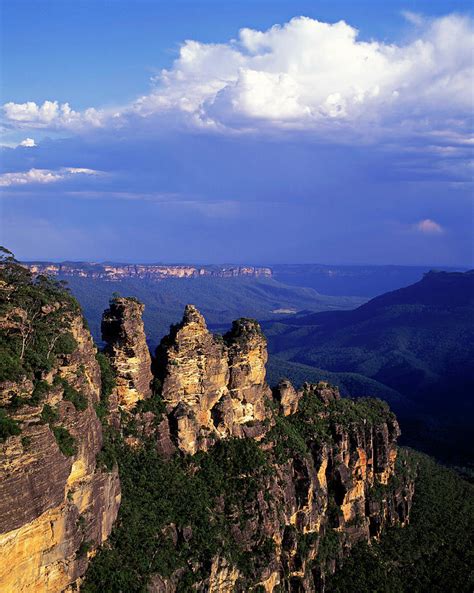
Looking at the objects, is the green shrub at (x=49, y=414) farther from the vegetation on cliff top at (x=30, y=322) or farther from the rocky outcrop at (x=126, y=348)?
the rocky outcrop at (x=126, y=348)

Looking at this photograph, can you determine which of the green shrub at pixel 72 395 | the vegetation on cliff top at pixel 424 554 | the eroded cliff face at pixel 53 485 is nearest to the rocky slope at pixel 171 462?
the eroded cliff face at pixel 53 485

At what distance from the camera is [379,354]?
191 m

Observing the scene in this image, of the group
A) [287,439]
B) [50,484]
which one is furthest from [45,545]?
[287,439]

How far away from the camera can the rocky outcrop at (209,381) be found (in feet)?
162

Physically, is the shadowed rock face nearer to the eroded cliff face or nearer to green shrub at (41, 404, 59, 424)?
the eroded cliff face

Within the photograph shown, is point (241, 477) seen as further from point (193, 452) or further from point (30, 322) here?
point (30, 322)

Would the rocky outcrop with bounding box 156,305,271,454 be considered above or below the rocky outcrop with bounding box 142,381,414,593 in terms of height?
above

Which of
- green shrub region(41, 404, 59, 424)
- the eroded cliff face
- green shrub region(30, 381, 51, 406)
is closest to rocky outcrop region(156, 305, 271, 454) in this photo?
the eroded cliff face

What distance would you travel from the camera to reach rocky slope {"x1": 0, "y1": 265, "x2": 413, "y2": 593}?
31203 millimetres

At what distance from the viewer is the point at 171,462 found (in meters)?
47.5

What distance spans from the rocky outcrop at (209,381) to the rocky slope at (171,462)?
0.43 feet

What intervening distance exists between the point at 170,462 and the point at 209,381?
784 centimetres

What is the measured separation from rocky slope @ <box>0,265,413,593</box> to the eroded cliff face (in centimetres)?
9

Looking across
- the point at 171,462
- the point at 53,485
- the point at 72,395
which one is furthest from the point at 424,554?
the point at 53,485
